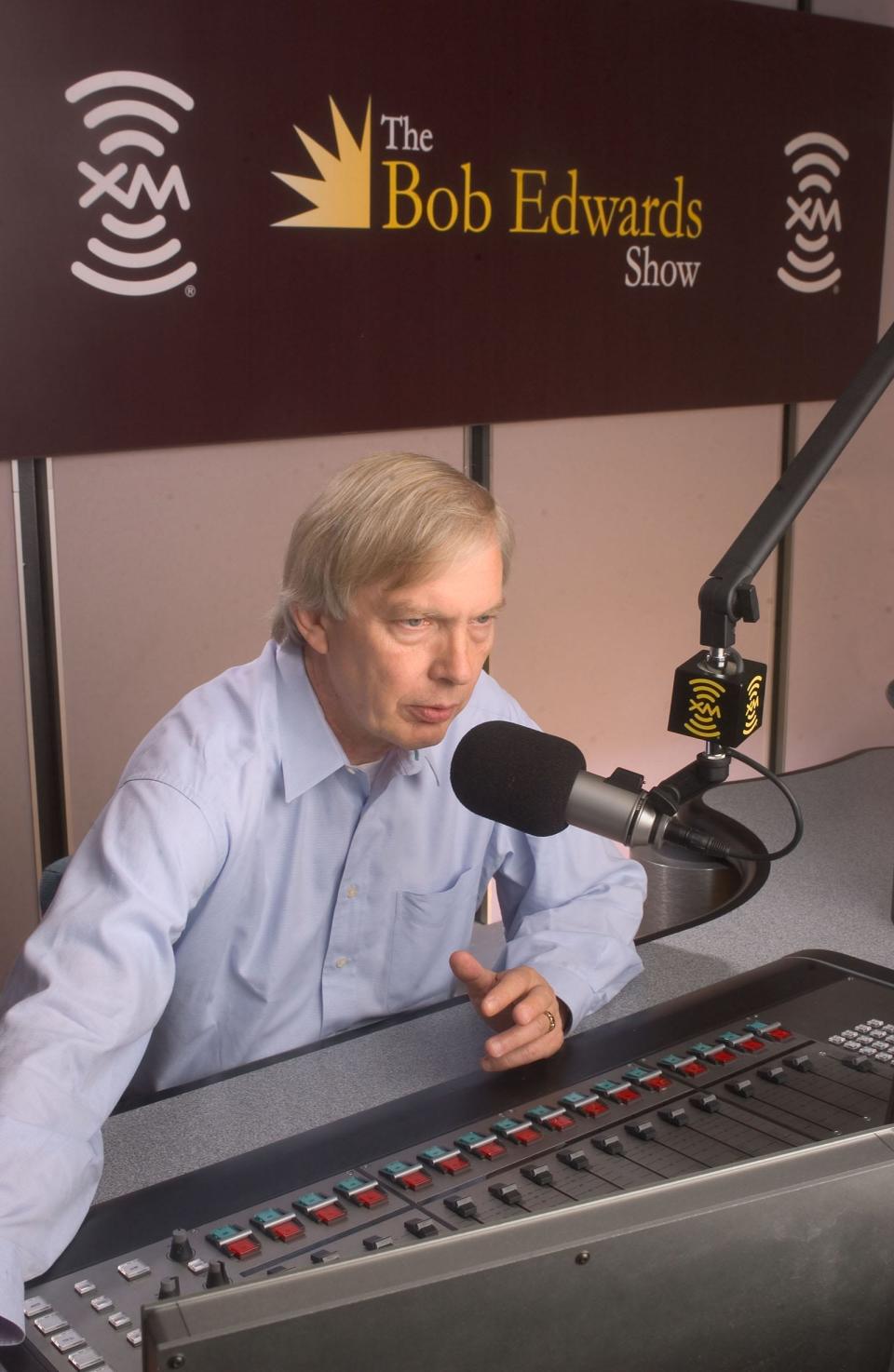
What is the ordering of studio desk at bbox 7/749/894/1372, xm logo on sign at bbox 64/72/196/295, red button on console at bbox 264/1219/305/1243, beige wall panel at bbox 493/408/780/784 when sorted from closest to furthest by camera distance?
studio desk at bbox 7/749/894/1372 → red button on console at bbox 264/1219/305/1243 → xm logo on sign at bbox 64/72/196/295 → beige wall panel at bbox 493/408/780/784

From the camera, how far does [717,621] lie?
96 centimetres

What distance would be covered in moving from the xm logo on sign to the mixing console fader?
1754 mm

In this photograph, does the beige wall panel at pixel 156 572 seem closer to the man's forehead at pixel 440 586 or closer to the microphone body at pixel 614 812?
the man's forehead at pixel 440 586

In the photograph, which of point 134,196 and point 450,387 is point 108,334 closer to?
point 134,196

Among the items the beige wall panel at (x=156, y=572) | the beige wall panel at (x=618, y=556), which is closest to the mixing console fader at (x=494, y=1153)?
the beige wall panel at (x=156, y=572)

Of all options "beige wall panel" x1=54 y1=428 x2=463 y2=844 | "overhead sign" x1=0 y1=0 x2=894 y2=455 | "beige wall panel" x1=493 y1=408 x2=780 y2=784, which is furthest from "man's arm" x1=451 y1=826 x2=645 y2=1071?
"beige wall panel" x1=493 y1=408 x2=780 y2=784

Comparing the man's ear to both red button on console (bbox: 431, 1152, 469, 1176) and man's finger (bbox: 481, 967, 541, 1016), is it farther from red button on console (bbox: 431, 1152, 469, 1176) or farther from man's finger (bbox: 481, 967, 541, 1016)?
red button on console (bbox: 431, 1152, 469, 1176)

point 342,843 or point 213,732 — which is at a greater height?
point 213,732

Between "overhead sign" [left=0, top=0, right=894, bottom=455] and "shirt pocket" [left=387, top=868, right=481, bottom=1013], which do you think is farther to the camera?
"overhead sign" [left=0, top=0, right=894, bottom=455]

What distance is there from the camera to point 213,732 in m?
1.48

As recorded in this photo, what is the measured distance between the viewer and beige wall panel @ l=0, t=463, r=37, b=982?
8.58ft

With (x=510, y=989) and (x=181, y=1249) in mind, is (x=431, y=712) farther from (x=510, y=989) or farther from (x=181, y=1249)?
(x=181, y=1249)

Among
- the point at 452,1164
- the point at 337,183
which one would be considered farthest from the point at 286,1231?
the point at 337,183

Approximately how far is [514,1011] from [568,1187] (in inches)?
10.7
